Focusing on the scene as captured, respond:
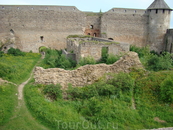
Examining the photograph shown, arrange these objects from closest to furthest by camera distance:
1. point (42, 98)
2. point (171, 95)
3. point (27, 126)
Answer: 1. point (27, 126)
2. point (171, 95)
3. point (42, 98)

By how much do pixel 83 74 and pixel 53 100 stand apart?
1.83m

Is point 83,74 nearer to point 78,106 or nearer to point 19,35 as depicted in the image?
point 78,106

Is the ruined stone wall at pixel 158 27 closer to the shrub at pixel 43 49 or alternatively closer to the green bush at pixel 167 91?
the shrub at pixel 43 49

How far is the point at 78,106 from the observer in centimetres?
757

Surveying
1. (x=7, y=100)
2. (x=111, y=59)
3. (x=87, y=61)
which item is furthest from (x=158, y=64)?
(x=7, y=100)

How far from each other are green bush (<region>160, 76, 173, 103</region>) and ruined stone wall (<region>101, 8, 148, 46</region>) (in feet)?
48.6

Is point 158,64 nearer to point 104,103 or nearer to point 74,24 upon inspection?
point 104,103

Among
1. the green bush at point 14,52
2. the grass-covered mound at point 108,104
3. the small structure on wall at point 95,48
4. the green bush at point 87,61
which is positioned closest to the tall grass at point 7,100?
the grass-covered mound at point 108,104

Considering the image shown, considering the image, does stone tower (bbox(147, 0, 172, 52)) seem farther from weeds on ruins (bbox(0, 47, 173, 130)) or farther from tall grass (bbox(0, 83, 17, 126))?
tall grass (bbox(0, 83, 17, 126))

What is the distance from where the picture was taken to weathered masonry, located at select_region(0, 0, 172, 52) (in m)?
20.9

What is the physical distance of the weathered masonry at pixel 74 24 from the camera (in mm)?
20906

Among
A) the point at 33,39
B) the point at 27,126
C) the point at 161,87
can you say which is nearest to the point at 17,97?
the point at 27,126

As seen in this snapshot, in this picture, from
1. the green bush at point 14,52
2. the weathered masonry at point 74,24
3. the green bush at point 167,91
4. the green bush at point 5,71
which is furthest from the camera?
the weathered masonry at point 74,24

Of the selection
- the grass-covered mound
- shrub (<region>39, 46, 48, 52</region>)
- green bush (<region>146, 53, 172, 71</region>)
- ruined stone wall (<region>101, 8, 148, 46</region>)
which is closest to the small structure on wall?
green bush (<region>146, 53, 172, 71</region>)
